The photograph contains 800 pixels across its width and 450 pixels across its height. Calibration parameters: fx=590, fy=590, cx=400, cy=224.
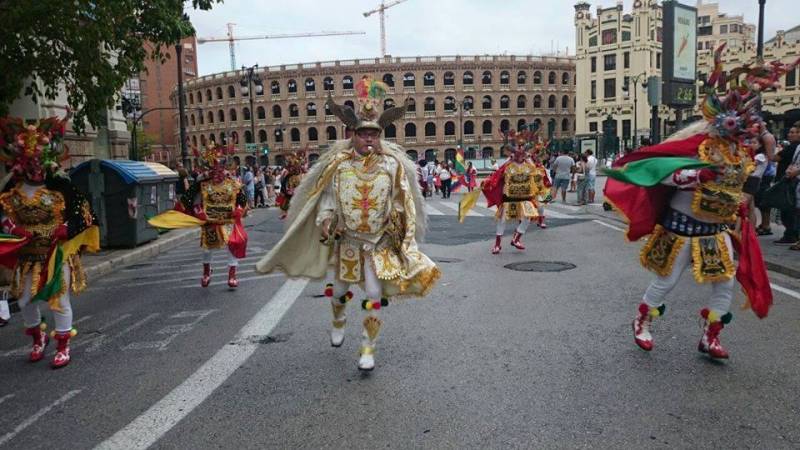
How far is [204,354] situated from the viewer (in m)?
5.45

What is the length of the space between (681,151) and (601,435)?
8.73 feet

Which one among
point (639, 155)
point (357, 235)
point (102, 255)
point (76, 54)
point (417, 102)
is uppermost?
point (417, 102)

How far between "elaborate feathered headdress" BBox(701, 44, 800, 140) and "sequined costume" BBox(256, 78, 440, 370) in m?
2.57

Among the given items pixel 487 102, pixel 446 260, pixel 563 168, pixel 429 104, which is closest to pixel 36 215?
pixel 446 260

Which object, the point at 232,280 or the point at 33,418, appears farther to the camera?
the point at 232,280

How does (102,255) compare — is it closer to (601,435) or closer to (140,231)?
(140,231)

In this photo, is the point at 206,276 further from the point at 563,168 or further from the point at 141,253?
the point at 563,168

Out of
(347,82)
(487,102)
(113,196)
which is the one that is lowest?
(113,196)

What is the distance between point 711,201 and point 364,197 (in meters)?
2.82

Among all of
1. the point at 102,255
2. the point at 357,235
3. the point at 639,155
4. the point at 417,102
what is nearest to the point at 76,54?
the point at 102,255

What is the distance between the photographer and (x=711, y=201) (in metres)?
4.74

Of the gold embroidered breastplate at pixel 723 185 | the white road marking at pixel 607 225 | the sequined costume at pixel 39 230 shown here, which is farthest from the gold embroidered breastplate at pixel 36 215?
the white road marking at pixel 607 225

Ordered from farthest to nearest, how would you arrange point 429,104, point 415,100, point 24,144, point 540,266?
point 429,104
point 415,100
point 540,266
point 24,144

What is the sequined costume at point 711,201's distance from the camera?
4730 mm
